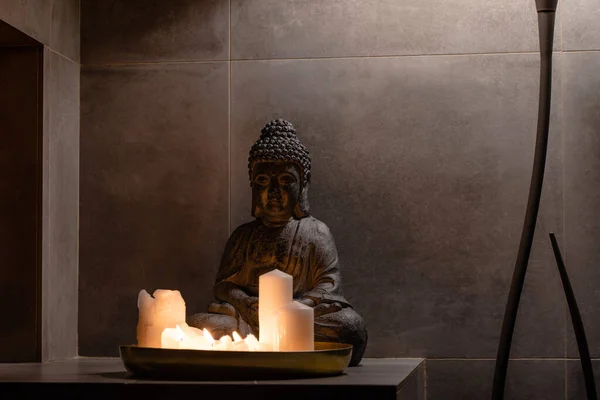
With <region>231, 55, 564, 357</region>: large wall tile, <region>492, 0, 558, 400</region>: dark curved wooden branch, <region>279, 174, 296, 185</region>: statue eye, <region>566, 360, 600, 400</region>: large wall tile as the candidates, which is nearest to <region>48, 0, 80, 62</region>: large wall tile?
<region>231, 55, 564, 357</region>: large wall tile

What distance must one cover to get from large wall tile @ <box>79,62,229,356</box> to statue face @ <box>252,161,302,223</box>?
0.45 m

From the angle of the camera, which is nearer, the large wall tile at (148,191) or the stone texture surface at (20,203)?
the stone texture surface at (20,203)

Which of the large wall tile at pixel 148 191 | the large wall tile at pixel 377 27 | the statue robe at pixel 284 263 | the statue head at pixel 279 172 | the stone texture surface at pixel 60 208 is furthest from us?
the large wall tile at pixel 148 191

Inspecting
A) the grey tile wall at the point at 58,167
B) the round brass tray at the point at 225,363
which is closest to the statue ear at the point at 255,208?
the grey tile wall at the point at 58,167

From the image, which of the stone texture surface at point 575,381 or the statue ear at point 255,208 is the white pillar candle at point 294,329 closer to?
the statue ear at point 255,208

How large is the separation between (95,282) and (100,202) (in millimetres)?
328

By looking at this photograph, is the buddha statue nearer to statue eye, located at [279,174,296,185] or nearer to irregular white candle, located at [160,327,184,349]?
statue eye, located at [279,174,296,185]

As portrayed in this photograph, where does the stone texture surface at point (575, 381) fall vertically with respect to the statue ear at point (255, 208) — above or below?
below

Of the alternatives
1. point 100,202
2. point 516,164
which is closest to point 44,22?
point 100,202

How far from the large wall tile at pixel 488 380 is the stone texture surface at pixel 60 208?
1.45 metres

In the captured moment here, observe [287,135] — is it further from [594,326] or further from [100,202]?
[594,326]

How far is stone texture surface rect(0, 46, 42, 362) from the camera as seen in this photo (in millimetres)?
3805

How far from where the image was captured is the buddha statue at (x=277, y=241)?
362 cm

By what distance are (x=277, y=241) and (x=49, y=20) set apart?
123 cm
